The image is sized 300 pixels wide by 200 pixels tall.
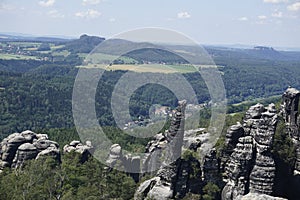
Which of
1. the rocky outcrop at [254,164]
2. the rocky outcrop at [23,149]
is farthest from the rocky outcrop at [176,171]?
the rocky outcrop at [23,149]

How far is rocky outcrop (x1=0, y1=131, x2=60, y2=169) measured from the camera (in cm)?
3897

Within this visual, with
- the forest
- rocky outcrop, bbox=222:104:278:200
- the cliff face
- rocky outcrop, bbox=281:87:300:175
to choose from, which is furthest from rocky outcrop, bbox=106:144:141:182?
rocky outcrop, bbox=281:87:300:175

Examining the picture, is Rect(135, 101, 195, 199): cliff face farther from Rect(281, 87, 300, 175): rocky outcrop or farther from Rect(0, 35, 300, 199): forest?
Rect(281, 87, 300, 175): rocky outcrop

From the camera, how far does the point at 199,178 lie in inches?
1115

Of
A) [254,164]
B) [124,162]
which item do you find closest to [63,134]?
[124,162]

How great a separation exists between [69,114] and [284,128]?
3589 inches

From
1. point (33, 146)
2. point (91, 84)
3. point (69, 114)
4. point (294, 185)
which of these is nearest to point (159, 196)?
point (294, 185)

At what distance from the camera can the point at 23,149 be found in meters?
39.3

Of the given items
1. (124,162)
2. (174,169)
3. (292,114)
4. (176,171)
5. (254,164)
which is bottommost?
(124,162)

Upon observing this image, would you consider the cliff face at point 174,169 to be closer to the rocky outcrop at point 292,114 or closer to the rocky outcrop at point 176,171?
the rocky outcrop at point 176,171

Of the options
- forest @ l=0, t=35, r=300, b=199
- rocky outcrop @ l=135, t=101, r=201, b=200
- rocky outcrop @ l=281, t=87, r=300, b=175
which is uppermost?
rocky outcrop @ l=281, t=87, r=300, b=175

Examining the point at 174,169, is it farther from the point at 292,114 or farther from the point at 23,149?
the point at 23,149

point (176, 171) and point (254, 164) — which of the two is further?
point (176, 171)

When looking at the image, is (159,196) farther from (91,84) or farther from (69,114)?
(69,114)
